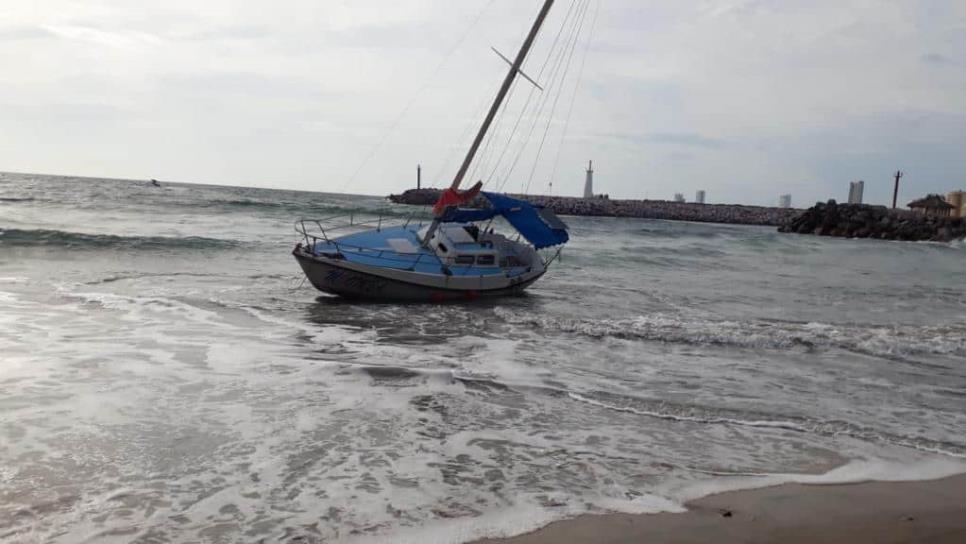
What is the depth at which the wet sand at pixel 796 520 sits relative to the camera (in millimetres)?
5012

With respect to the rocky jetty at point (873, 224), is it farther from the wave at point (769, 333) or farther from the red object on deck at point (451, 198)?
the red object on deck at point (451, 198)

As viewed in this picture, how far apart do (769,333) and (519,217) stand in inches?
286

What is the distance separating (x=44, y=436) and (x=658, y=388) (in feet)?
23.5

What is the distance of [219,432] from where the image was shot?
7.05m

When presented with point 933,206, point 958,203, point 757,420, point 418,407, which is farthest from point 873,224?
point 418,407

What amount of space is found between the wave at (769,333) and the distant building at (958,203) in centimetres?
7923

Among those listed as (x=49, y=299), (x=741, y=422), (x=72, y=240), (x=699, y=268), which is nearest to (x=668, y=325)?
(x=741, y=422)

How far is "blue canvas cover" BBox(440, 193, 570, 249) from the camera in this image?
19125 millimetres

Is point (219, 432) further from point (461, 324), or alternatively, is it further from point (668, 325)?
point (668, 325)

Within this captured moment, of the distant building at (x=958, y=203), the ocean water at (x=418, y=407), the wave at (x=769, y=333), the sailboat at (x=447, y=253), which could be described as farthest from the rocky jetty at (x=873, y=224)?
the sailboat at (x=447, y=253)

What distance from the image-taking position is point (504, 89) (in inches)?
765

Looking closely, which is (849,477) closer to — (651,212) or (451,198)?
(451,198)

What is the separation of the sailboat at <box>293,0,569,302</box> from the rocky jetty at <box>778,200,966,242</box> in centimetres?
6500

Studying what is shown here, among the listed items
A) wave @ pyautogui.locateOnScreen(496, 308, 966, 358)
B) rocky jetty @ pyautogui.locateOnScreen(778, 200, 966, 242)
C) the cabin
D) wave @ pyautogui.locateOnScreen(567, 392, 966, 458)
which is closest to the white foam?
wave @ pyautogui.locateOnScreen(567, 392, 966, 458)
